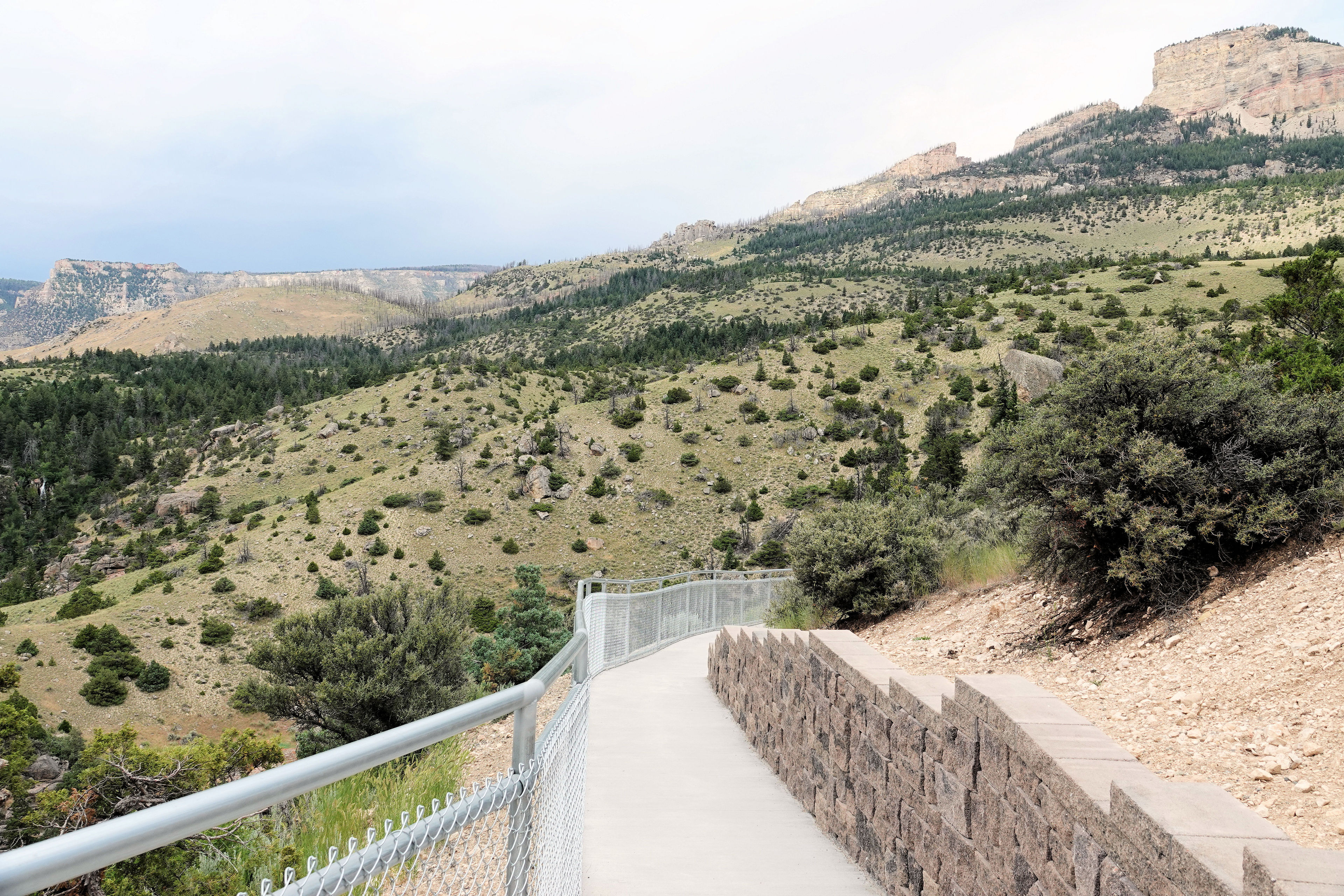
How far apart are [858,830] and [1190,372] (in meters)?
4.54

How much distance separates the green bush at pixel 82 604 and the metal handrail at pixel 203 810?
175 ft

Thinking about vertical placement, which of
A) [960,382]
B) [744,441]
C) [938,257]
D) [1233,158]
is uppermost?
[1233,158]

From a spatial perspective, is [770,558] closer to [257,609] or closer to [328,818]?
[257,609]

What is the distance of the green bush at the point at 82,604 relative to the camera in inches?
1756

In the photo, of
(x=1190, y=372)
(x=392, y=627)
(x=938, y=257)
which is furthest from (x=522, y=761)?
(x=938, y=257)

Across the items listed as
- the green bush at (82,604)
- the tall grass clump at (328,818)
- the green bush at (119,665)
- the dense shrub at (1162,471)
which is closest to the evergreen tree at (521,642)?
the tall grass clump at (328,818)

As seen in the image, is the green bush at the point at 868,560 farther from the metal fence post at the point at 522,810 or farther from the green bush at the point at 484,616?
the green bush at the point at 484,616

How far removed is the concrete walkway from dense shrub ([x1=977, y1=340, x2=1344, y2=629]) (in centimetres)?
296

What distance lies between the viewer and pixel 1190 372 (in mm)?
6492

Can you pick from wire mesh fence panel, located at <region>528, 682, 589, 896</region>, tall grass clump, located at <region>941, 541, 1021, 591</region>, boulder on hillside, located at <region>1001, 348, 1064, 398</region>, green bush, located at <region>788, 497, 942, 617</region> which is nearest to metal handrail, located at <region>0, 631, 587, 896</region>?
wire mesh fence panel, located at <region>528, 682, 589, 896</region>

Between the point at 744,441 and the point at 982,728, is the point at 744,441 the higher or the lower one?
the lower one

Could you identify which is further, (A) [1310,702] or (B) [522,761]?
(A) [1310,702]

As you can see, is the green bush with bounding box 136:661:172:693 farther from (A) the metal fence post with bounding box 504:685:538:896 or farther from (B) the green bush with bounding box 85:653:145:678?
(A) the metal fence post with bounding box 504:685:538:896

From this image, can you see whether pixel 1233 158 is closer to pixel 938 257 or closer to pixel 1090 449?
pixel 938 257
